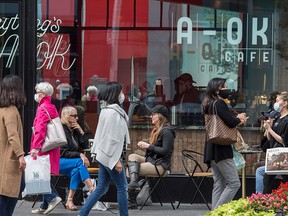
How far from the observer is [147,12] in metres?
13.6

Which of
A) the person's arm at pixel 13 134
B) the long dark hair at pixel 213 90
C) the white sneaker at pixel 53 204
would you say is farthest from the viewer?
the white sneaker at pixel 53 204

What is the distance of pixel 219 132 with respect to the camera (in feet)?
36.4

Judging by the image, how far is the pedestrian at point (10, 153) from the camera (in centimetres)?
952

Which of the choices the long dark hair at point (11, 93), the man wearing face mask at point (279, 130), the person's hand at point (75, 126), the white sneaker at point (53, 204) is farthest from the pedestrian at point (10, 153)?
the man wearing face mask at point (279, 130)

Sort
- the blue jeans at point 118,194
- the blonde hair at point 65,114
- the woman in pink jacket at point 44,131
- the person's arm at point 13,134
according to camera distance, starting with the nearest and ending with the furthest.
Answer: the person's arm at point 13,134 → the blue jeans at point 118,194 → the woman in pink jacket at point 44,131 → the blonde hair at point 65,114

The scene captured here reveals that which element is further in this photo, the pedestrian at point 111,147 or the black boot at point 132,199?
the black boot at point 132,199

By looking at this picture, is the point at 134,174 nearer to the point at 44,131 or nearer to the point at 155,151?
the point at 155,151

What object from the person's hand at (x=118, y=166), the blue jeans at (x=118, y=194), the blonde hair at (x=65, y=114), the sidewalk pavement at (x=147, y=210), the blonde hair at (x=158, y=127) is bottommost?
the sidewalk pavement at (x=147, y=210)

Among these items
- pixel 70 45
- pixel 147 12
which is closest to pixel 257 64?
pixel 147 12

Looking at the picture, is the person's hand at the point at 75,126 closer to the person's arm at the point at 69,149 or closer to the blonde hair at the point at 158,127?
the person's arm at the point at 69,149

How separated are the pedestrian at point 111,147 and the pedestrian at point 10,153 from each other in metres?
1.17

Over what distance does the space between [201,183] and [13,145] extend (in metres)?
4.43

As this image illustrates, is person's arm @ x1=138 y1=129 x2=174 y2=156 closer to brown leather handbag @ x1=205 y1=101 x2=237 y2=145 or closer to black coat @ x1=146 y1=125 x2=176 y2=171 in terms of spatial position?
black coat @ x1=146 y1=125 x2=176 y2=171

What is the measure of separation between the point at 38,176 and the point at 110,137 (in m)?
1.47
